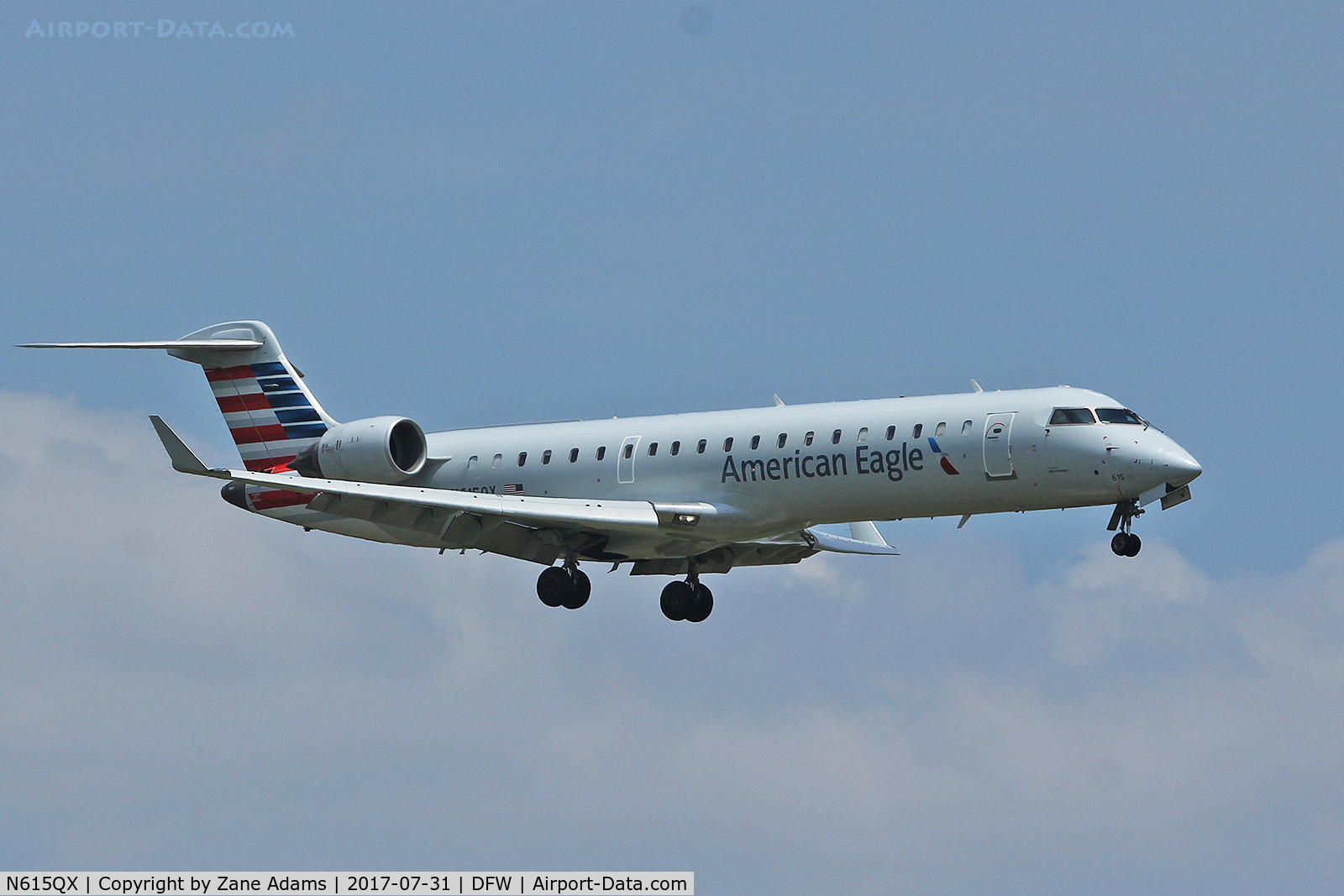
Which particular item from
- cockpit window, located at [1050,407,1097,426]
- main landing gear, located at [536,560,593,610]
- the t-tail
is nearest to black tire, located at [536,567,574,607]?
main landing gear, located at [536,560,593,610]

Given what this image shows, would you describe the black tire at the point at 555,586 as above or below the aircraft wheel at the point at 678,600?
below

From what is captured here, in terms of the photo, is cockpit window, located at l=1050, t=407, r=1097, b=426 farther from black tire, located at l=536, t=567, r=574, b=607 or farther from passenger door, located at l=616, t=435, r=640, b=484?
black tire, located at l=536, t=567, r=574, b=607

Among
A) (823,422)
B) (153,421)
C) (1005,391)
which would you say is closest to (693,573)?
(823,422)

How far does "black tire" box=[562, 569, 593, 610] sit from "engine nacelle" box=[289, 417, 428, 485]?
4250 mm

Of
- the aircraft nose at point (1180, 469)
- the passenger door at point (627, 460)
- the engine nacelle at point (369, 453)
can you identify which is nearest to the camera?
the aircraft nose at point (1180, 469)

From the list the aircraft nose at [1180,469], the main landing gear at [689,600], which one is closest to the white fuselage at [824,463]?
the aircraft nose at [1180,469]

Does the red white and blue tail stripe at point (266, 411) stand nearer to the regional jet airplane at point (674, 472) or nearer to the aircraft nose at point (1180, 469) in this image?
the regional jet airplane at point (674, 472)

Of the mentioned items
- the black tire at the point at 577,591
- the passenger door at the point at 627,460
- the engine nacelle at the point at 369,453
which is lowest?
the black tire at the point at 577,591

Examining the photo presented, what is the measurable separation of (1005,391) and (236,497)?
55.5ft

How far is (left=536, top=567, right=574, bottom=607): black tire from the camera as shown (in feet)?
127

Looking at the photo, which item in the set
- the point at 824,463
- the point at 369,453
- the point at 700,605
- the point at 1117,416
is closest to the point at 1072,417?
the point at 1117,416

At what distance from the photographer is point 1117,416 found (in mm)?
34000

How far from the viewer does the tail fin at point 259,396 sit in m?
42.4

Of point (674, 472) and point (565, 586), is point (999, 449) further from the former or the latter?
point (565, 586)
